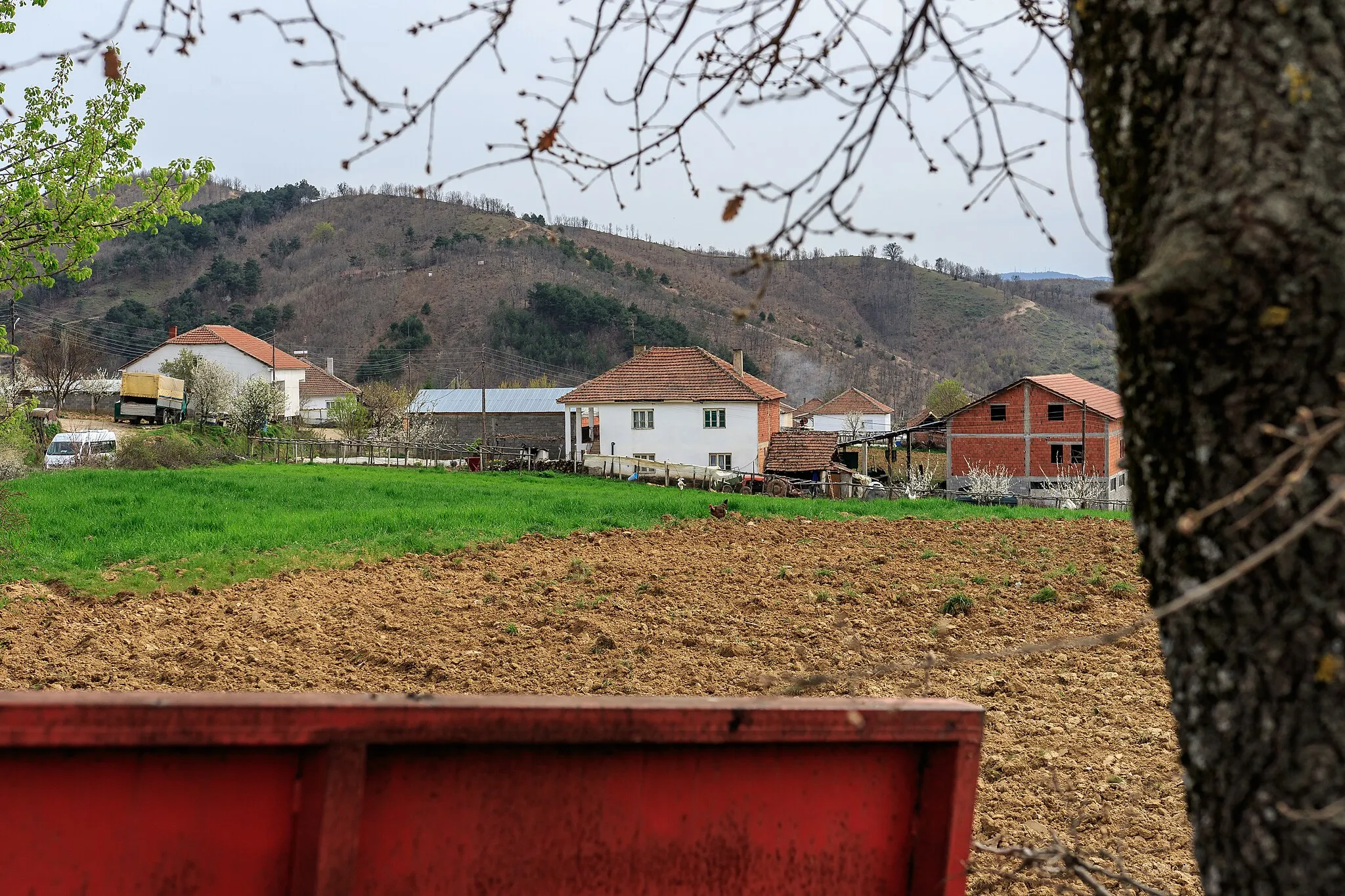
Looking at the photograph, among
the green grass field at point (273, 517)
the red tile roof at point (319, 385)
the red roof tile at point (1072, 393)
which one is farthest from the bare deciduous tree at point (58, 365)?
the red roof tile at point (1072, 393)

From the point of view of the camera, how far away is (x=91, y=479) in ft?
71.7

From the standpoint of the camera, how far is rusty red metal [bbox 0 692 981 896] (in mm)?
Answer: 2021

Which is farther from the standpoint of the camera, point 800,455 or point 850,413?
point 850,413

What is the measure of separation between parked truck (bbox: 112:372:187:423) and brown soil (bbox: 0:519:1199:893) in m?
47.8

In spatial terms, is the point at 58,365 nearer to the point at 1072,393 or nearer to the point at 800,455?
the point at 800,455

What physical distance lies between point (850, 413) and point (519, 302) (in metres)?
41.4

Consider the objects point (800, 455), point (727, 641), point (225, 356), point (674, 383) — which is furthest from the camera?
point (225, 356)

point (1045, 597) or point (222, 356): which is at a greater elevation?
point (222, 356)

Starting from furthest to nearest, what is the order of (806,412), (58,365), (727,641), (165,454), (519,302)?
(519,302)
(806,412)
(58,365)
(165,454)
(727,641)

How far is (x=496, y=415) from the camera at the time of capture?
6425 cm

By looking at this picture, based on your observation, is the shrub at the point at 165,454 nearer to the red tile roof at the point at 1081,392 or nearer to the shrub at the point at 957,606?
the shrub at the point at 957,606

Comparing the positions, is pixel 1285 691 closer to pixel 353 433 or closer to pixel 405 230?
pixel 353 433

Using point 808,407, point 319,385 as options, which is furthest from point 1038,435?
point 319,385

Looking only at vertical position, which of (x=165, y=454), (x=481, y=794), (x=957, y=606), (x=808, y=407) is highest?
(x=808, y=407)
